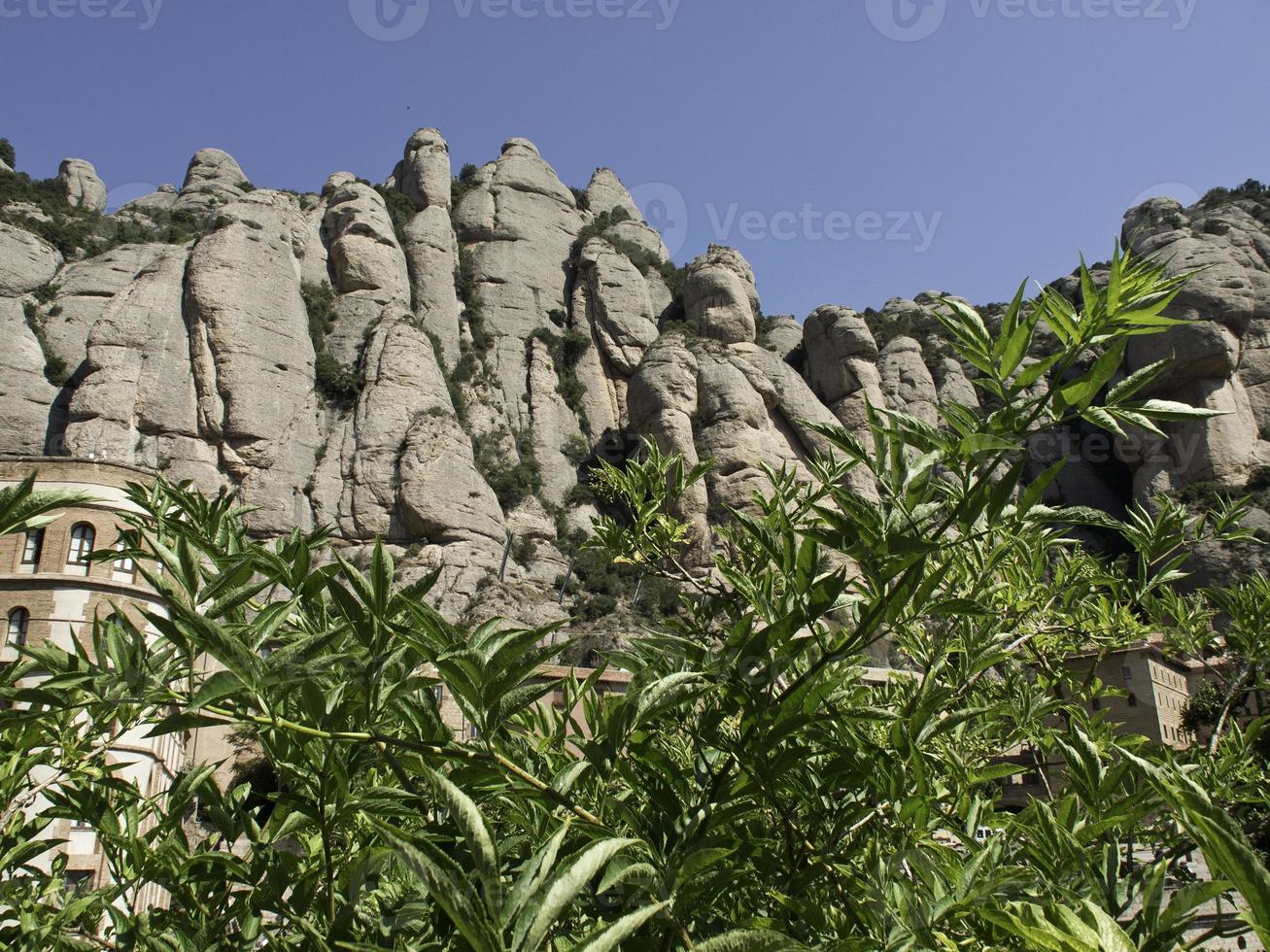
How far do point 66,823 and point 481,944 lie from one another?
58.3 feet

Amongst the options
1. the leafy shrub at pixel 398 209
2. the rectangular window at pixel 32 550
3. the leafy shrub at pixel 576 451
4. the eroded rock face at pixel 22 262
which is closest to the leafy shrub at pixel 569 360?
the leafy shrub at pixel 576 451

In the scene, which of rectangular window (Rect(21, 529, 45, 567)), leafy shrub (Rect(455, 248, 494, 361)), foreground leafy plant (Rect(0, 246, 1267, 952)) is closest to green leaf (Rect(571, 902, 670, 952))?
foreground leafy plant (Rect(0, 246, 1267, 952))

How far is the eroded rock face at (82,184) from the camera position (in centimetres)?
4900

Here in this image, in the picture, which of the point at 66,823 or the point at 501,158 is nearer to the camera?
the point at 66,823

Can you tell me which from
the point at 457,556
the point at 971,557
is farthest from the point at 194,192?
the point at 971,557

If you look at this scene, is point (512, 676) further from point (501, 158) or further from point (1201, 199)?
point (1201, 199)

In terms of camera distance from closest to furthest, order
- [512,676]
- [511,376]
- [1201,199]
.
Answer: [512,676]
[511,376]
[1201,199]

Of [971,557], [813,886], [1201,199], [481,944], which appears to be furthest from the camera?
[1201,199]

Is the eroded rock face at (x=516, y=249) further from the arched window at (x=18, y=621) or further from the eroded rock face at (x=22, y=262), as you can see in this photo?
the arched window at (x=18, y=621)

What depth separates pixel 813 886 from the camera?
6.55 feet

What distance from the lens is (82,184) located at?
163 feet

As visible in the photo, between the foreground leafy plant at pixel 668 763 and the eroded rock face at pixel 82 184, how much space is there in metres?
55.2

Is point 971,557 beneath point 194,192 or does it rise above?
beneath

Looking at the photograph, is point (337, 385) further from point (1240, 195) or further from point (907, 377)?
point (1240, 195)
